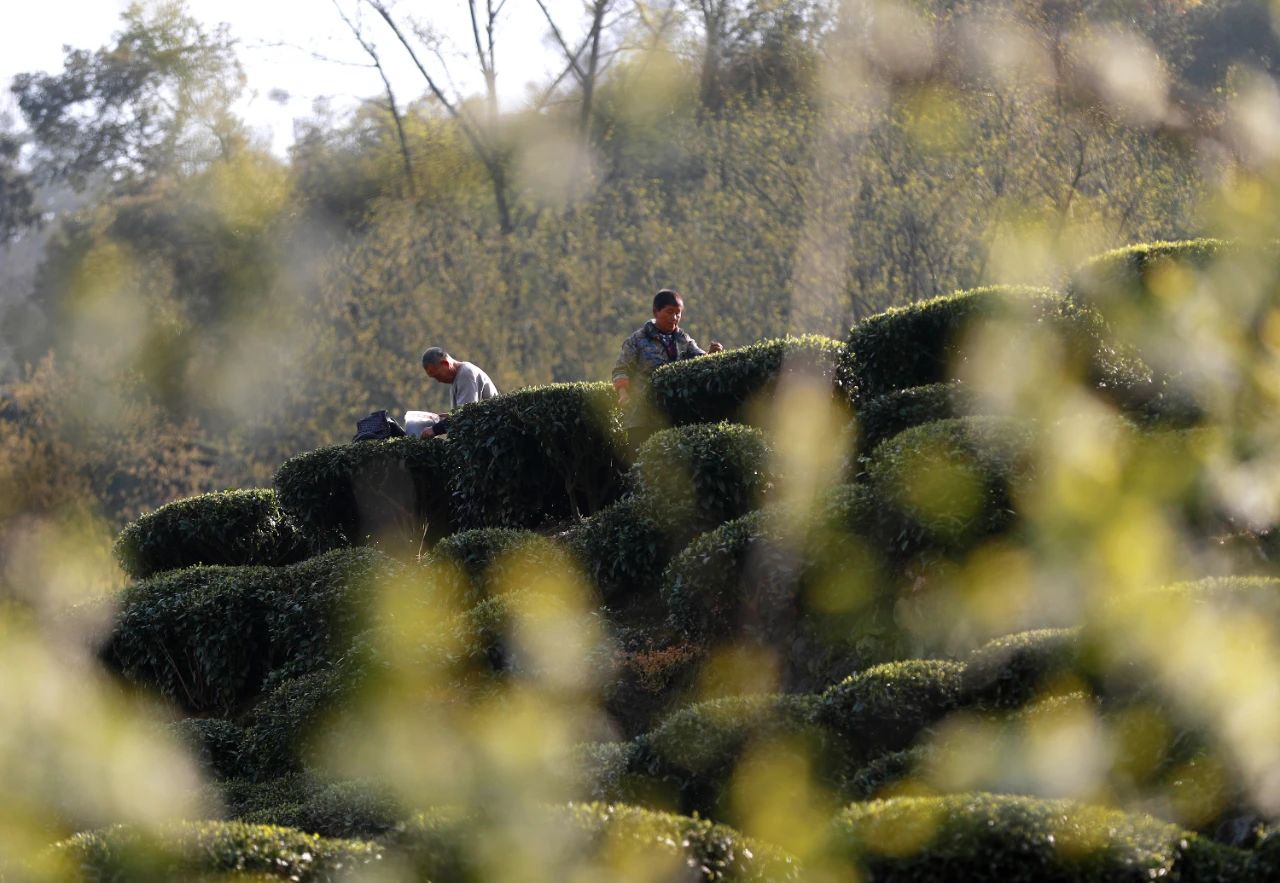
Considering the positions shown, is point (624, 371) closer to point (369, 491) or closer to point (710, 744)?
point (369, 491)

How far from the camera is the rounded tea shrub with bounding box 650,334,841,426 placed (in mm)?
12516

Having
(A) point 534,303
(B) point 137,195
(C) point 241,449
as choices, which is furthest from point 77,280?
(A) point 534,303

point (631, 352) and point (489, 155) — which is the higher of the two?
point (489, 155)

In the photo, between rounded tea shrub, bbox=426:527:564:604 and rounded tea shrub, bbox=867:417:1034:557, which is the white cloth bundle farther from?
rounded tea shrub, bbox=867:417:1034:557

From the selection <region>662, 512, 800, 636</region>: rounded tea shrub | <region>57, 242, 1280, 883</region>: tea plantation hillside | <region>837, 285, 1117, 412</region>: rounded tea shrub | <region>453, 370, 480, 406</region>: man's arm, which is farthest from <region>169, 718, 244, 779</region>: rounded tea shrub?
<region>837, 285, 1117, 412</region>: rounded tea shrub

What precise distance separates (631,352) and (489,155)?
20.5 m

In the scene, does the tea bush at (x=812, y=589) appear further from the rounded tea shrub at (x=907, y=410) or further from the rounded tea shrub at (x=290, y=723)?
the rounded tea shrub at (x=290, y=723)

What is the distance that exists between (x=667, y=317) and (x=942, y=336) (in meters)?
2.42

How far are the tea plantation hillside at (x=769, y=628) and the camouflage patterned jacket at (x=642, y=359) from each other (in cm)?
24

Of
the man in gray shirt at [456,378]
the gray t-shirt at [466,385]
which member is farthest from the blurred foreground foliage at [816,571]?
the gray t-shirt at [466,385]

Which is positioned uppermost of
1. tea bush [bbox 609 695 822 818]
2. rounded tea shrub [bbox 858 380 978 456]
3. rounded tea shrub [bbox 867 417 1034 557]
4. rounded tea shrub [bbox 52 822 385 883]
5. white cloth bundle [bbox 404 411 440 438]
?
white cloth bundle [bbox 404 411 440 438]

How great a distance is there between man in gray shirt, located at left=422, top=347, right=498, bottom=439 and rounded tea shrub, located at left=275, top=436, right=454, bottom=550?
15.6 inches

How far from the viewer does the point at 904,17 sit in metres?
26.2

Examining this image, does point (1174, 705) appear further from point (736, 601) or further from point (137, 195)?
point (137, 195)
